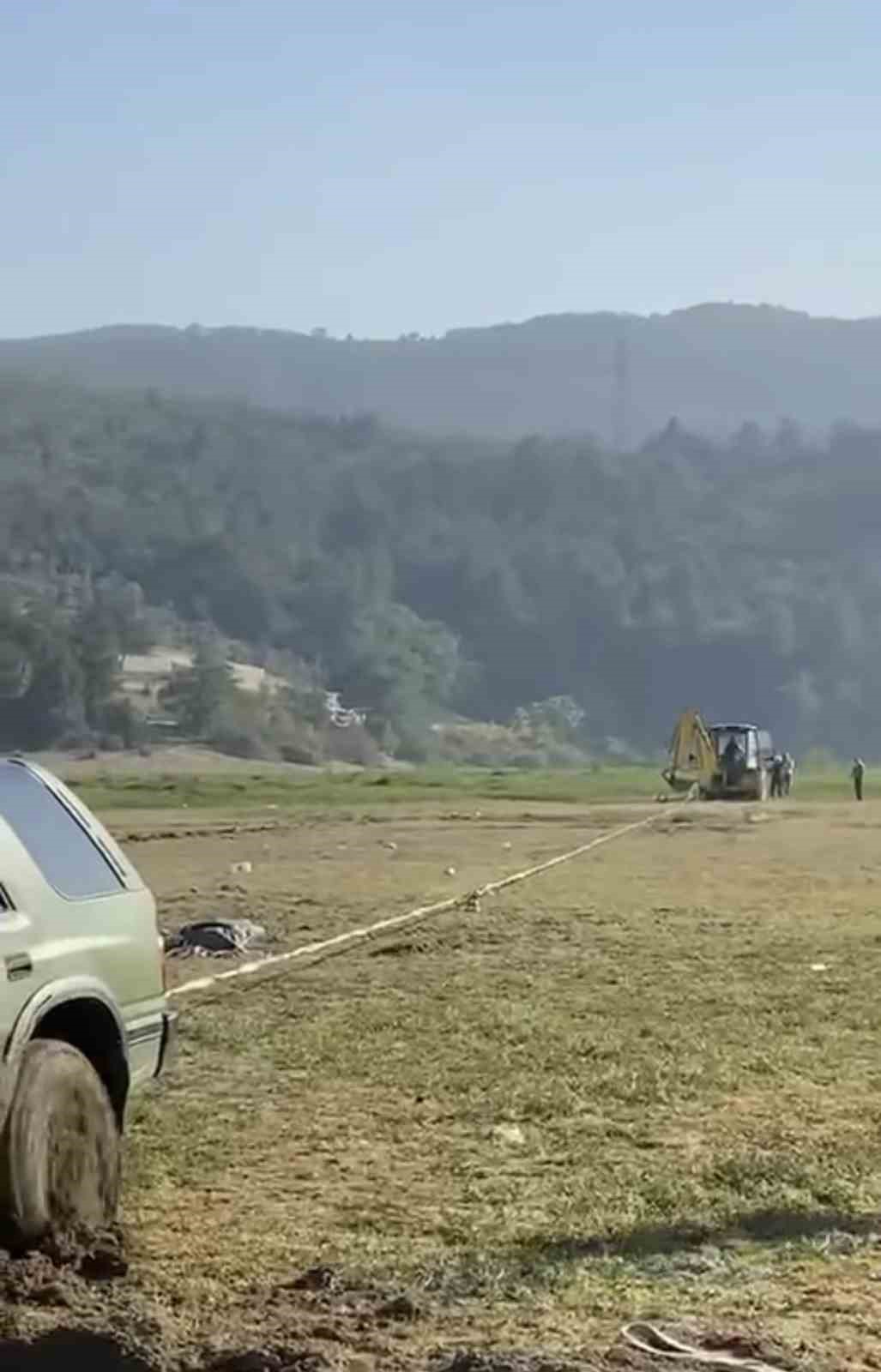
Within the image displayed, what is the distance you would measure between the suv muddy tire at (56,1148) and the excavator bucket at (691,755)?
4765cm

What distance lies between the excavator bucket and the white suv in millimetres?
47063

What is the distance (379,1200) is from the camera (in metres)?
9.21

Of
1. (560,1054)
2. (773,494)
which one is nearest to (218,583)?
(773,494)

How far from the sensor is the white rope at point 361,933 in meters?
16.2

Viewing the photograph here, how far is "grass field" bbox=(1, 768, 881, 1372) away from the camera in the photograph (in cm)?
701

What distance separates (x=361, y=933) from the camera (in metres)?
19.7

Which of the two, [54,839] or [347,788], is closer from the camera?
[54,839]

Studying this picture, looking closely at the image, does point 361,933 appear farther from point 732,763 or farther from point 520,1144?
point 732,763

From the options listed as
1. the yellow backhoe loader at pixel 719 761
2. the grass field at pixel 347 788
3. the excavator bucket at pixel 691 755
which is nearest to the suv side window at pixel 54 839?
the grass field at pixel 347 788

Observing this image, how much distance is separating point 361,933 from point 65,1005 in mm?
11859

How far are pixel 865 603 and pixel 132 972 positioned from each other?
15000 centimetres

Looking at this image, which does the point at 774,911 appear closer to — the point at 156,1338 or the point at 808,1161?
the point at 808,1161

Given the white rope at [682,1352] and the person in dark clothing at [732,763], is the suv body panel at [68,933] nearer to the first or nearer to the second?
the white rope at [682,1352]

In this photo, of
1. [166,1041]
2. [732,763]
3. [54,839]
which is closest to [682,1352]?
[166,1041]
